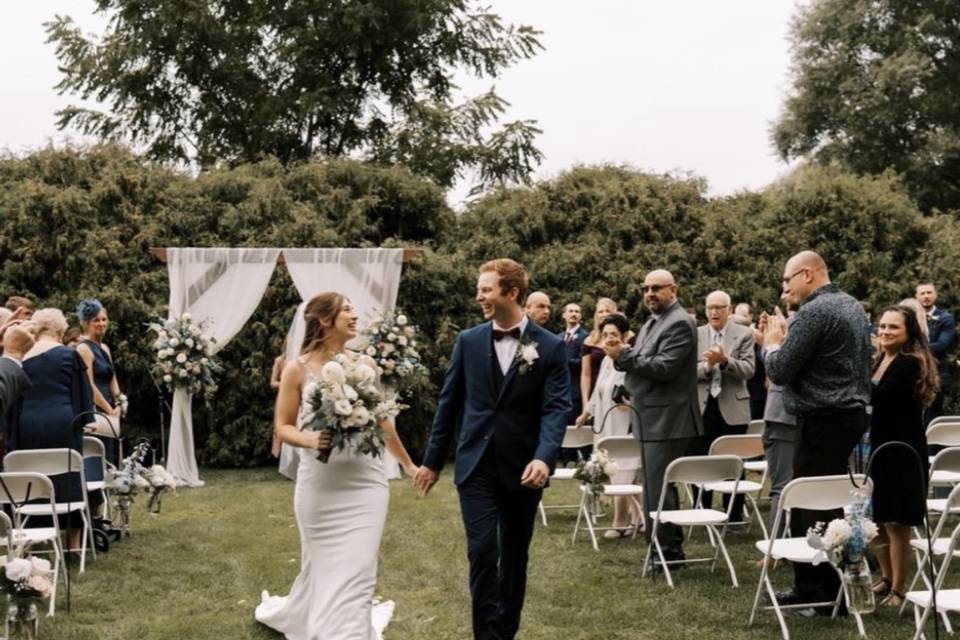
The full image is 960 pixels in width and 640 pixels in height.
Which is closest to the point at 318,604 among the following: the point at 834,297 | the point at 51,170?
the point at 834,297

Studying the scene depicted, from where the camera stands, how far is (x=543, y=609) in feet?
21.9

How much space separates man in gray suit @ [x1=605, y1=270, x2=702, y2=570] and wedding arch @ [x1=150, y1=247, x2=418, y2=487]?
18.4ft

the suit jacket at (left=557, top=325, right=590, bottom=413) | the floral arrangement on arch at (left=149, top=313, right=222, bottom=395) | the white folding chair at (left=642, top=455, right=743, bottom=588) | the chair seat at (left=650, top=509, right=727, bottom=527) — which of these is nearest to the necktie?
the white folding chair at (left=642, top=455, right=743, bottom=588)

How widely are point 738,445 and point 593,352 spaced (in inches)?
129

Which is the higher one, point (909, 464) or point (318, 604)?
point (909, 464)

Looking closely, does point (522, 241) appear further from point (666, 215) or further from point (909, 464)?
point (909, 464)

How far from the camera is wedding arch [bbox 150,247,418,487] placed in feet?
41.9

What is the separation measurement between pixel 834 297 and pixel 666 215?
997 cm

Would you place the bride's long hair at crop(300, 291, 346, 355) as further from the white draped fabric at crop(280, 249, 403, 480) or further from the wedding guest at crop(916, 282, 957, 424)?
the wedding guest at crop(916, 282, 957, 424)

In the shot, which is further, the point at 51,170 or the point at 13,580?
the point at 51,170

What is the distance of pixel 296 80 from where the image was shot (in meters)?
24.0

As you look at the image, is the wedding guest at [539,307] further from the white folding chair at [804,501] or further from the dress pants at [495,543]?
the dress pants at [495,543]

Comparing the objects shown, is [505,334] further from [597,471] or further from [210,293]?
[210,293]

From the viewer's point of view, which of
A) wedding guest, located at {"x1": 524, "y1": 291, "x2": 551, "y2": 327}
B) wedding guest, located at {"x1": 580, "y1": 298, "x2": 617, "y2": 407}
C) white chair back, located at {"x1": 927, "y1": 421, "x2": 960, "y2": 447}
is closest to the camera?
white chair back, located at {"x1": 927, "y1": 421, "x2": 960, "y2": 447}
